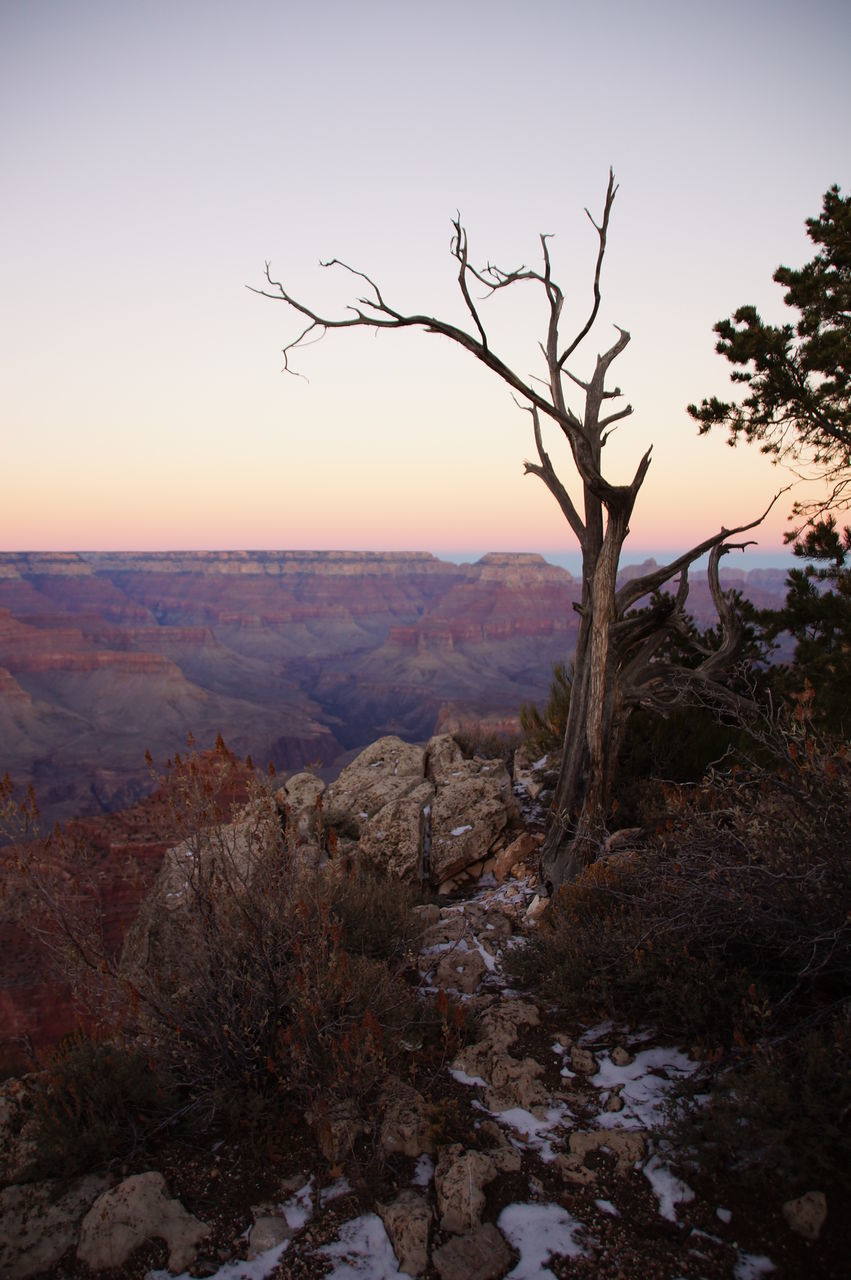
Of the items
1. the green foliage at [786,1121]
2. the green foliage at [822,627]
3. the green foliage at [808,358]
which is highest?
the green foliage at [808,358]

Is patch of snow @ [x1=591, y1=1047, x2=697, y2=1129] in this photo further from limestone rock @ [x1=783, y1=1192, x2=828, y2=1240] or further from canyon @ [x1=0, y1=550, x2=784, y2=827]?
canyon @ [x1=0, y1=550, x2=784, y2=827]

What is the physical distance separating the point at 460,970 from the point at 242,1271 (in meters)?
2.41

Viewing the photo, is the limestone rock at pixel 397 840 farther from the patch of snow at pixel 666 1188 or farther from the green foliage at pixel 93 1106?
the patch of snow at pixel 666 1188

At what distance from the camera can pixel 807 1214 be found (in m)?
2.34

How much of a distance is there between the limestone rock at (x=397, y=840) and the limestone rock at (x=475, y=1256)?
15.2ft

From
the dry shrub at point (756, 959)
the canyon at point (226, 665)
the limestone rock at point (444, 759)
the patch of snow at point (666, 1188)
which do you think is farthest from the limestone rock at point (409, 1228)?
the limestone rock at point (444, 759)

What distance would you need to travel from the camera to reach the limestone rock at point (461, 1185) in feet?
8.54

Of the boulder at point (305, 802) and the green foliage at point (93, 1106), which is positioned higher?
the green foliage at point (93, 1106)

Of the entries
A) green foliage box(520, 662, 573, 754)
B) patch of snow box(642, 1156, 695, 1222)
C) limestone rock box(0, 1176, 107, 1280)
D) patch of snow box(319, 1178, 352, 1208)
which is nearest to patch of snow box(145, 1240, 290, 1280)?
patch of snow box(319, 1178, 352, 1208)

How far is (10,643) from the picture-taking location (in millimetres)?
83250

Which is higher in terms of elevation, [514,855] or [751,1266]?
[751,1266]

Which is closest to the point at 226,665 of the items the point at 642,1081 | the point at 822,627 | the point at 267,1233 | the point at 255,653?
the point at 255,653

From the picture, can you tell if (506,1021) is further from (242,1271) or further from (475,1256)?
(242,1271)

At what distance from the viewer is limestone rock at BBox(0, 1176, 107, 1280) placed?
98.7 inches
